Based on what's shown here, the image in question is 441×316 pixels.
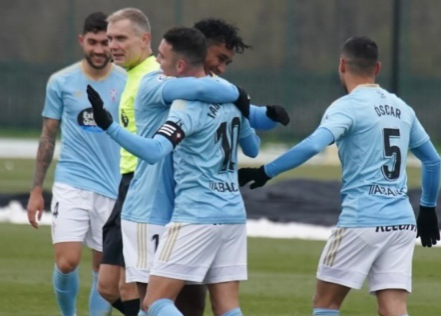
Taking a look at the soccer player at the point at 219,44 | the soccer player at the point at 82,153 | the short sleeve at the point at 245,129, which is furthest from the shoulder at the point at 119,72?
the short sleeve at the point at 245,129

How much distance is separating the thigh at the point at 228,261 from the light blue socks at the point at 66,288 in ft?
7.87

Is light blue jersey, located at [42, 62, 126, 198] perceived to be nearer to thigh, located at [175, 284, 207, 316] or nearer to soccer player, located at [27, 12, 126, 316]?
soccer player, located at [27, 12, 126, 316]

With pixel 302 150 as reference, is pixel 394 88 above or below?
below

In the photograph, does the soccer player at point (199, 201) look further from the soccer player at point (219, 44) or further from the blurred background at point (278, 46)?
the blurred background at point (278, 46)

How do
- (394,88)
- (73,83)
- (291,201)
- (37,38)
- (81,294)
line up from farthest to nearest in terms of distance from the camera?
1. (37,38)
2. (394,88)
3. (291,201)
4. (81,294)
5. (73,83)

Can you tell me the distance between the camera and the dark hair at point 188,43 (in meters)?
7.32

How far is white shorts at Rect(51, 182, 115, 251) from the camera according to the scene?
9633 mm

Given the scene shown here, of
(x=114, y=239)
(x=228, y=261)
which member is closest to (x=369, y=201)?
(x=228, y=261)

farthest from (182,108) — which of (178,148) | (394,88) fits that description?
(394,88)

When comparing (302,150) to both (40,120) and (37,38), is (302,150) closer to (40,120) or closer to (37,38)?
(40,120)

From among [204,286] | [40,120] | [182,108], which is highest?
[182,108]

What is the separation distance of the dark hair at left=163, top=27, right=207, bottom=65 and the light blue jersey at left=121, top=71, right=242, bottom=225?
0.44 ft

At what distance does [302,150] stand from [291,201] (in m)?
11.0

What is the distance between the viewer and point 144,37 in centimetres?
859
